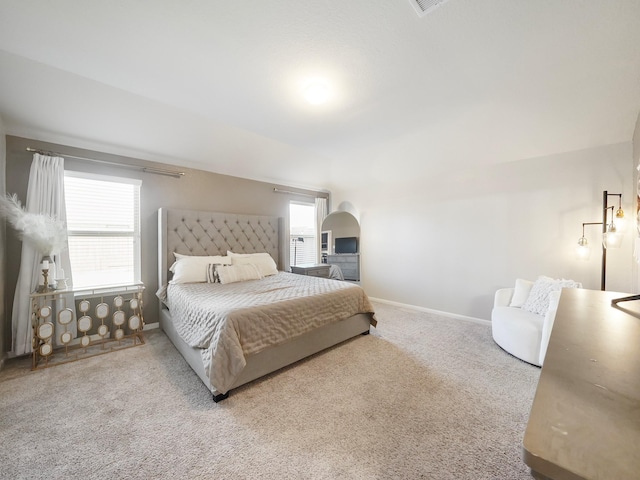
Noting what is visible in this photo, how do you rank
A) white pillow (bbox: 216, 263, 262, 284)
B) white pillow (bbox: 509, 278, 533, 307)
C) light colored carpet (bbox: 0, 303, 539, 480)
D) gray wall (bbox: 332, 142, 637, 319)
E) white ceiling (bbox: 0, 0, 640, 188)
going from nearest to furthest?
light colored carpet (bbox: 0, 303, 539, 480) < white ceiling (bbox: 0, 0, 640, 188) < gray wall (bbox: 332, 142, 637, 319) < white pillow (bbox: 509, 278, 533, 307) < white pillow (bbox: 216, 263, 262, 284)

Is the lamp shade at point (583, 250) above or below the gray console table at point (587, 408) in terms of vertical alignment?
above

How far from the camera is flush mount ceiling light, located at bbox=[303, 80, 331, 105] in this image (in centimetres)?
238

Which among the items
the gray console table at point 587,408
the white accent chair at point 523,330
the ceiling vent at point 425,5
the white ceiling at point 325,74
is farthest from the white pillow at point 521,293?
the ceiling vent at point 425,5

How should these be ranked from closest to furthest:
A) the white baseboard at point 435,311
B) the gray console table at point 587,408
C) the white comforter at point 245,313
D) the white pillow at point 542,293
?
the gray console table at point 587,408 < the white comforter at point 245,313 < the white pillow at point 542,293 < the white baseboard at point 435,311

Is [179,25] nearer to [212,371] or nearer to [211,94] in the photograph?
[211,94]

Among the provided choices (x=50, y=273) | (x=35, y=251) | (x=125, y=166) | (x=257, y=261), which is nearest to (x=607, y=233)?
(x=257, y=261)

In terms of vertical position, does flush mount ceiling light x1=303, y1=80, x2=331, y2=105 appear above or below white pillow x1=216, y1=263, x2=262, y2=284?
above

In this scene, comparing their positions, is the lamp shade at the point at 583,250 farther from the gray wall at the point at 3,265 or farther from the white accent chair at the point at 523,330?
the gray wall at the point at 3,265

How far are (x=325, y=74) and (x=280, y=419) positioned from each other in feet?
9.01

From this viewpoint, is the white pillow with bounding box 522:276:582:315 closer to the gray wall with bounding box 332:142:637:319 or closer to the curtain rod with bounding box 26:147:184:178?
the gray wall with bounding box 332:142:637:319

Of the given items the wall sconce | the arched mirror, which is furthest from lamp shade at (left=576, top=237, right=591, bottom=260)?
the arched mirror

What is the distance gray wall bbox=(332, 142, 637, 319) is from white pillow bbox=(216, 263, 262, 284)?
2.34 meters

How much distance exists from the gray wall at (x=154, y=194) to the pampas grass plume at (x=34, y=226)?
0.25 m

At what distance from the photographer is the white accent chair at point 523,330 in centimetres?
244
